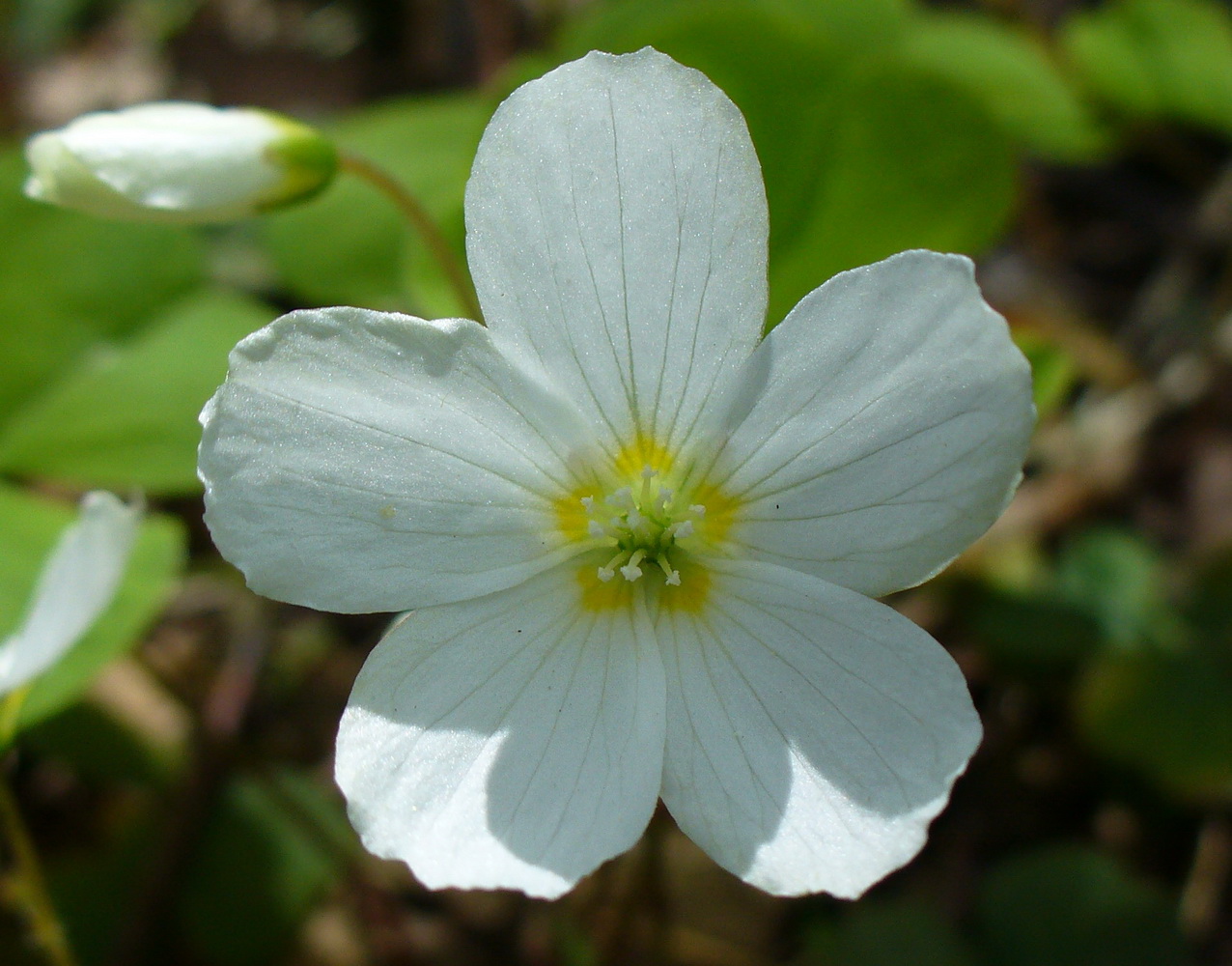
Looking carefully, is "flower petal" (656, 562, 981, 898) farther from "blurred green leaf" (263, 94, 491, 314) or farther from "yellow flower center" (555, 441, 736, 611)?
"blurred green leaf" (263, 94, 491, 314)

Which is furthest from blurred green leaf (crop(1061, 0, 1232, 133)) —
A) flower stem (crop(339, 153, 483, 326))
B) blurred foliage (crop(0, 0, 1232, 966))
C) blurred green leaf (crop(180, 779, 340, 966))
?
blurred green leaf (crop(180, 779, 340, 966))

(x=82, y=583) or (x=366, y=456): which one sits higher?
(x=366, y=456)

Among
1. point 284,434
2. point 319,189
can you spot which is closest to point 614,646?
point 284,434

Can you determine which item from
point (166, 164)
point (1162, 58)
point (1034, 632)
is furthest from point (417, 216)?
point (1162, 58)

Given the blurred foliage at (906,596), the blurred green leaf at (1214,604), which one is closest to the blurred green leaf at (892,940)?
the blurred foliage at (906,596)

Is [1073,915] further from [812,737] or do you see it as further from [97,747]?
[97,747]

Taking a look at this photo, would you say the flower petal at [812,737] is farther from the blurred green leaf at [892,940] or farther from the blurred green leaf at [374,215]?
the blurred green leaf at [374,215]
